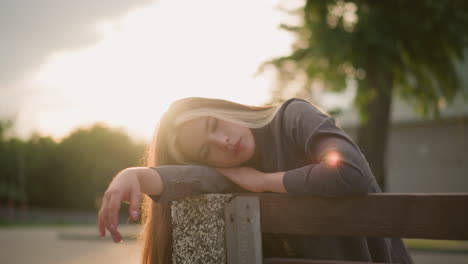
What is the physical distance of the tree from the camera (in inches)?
463

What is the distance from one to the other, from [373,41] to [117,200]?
10.4 meters

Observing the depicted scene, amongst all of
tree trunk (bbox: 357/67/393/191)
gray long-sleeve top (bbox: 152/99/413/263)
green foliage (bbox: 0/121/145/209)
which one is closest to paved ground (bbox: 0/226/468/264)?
tree trunk (bbox: 357/67/393/191)

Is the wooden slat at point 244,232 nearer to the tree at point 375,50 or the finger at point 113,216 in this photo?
the finger at point 113,216

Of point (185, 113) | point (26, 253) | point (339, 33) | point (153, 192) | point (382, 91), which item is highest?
point (339, 33)

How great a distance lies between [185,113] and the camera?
7.81ft

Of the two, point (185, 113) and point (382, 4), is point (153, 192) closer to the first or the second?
point (185, 113)

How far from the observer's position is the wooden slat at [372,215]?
1.53 metres

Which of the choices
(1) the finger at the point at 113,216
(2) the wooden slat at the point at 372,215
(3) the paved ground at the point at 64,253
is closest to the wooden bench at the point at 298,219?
(2) the wooden slat at the point at 372,215

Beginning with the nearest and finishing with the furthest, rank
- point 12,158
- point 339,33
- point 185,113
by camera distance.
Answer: point 185,113, point 339,33, point 12,158

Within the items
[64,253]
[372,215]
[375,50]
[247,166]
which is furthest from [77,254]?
[372,215]

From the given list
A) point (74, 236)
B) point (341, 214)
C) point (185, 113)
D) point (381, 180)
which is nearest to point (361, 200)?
point (341, 214)

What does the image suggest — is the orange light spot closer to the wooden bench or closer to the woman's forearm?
the wooden bench

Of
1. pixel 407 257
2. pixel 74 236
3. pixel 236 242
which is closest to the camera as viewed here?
pixel 236 242

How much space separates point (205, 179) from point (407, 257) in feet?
2.97
